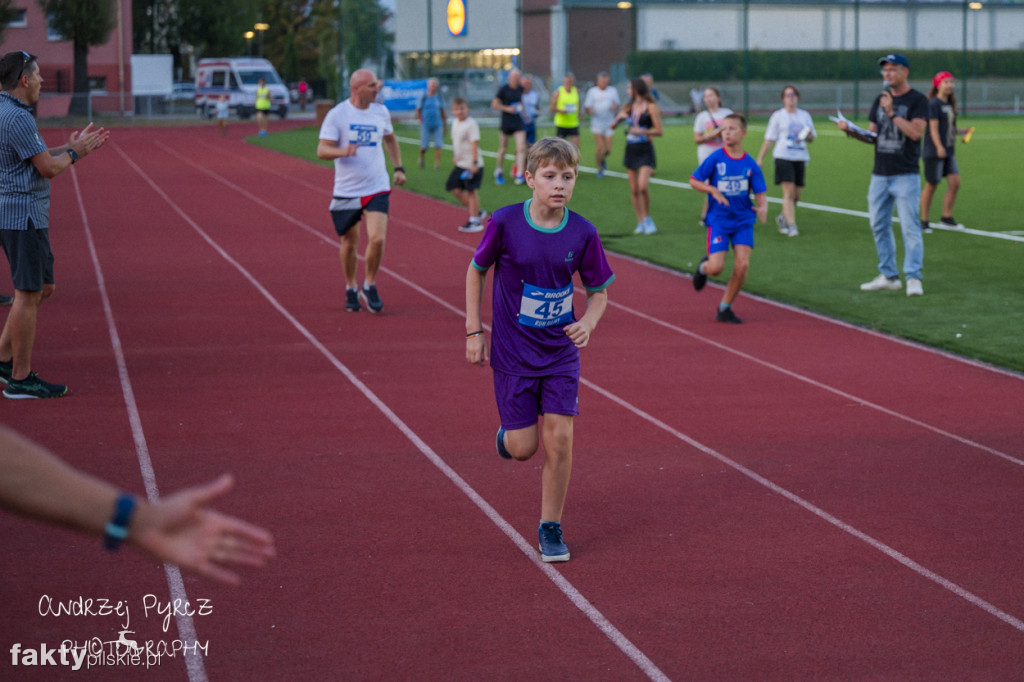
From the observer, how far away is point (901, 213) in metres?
12.2

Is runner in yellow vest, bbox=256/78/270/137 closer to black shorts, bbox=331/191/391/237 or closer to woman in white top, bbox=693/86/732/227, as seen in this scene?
woman in white top, bbox=693/86/732/227

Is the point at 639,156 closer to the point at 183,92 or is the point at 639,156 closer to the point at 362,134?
the point at 362,134

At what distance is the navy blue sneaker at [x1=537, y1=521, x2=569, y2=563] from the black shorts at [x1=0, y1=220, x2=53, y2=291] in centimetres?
429

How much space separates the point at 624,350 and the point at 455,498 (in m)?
4.04

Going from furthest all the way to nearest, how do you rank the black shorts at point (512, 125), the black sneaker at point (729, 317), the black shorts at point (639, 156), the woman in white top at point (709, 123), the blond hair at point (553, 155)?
1. the black shorts at point (512, 125)
2. the black shorts at point (639, 156)
3. the woman in white top at point (709, 123)
4. the black sneaker at point (729, 317)
5. the blond hair at point (553, 155)

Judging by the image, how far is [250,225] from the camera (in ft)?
62.8

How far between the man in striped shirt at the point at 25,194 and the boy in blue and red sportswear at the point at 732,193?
524 centimetres

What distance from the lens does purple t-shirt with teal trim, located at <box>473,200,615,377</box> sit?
5418mm

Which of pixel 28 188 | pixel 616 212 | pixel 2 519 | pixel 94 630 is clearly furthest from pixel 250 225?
pixel 94 630

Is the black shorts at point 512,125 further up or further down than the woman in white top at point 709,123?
further up

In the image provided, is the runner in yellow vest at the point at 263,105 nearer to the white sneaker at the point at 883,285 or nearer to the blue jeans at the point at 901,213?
the white sneaker at the point at 883,285

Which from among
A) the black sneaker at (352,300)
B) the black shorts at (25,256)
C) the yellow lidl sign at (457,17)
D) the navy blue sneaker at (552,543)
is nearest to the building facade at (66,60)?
the yellow lidl sign at (457,17)

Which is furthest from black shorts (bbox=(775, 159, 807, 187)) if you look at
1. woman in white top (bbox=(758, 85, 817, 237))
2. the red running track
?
the red running track

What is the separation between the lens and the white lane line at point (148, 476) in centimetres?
452
